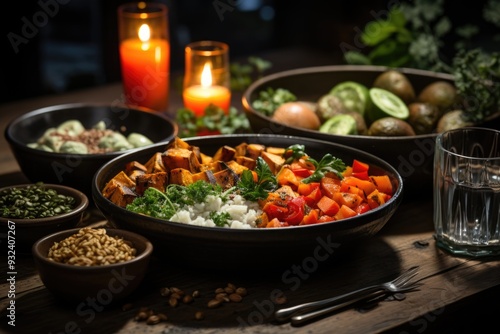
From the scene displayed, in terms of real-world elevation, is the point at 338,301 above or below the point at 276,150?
below

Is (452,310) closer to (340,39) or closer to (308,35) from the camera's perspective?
(340,39)

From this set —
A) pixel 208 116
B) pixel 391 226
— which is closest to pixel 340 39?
pixel 208 116

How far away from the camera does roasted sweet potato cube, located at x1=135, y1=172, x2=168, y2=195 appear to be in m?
2.00

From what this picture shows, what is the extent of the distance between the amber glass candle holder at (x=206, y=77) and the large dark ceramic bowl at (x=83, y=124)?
297mm

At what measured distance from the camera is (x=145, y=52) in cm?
305

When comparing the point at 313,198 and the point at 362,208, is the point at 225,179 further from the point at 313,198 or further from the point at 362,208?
the point at 362,208

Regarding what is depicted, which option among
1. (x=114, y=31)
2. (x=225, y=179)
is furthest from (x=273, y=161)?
(x=114, y=31)

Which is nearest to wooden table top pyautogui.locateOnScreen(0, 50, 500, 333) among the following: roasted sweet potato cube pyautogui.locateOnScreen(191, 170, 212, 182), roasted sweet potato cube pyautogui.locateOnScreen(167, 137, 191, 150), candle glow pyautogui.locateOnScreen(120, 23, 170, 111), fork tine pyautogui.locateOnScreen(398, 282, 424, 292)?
fork tine pyautogui.locateOnScreen(398, 282, 424, 292)

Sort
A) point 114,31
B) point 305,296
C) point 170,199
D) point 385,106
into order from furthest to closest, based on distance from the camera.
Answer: point 114,31 → point 385,106 → point 170,199 → point 305,296

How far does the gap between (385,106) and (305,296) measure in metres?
0.97

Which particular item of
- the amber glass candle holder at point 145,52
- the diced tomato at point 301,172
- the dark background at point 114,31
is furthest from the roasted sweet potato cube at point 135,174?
the dark background at point 114,31

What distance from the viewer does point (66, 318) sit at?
5.66 feet

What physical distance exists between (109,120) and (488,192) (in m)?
1.37

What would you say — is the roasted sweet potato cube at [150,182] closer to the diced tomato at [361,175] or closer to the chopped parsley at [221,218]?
the chopped parsley at [221,218]
